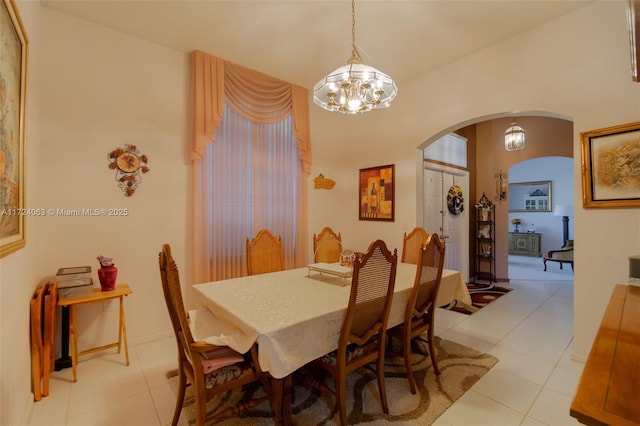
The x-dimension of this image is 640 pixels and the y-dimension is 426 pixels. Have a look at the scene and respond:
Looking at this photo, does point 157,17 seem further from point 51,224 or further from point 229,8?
point 51,224

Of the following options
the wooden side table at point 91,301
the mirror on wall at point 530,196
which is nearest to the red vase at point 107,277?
the wooden side table at point 91,301

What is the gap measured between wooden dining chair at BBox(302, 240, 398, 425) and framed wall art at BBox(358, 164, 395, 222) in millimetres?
2390

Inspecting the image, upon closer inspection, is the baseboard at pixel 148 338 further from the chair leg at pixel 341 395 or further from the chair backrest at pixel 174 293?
the chair leg at pixel 341 395

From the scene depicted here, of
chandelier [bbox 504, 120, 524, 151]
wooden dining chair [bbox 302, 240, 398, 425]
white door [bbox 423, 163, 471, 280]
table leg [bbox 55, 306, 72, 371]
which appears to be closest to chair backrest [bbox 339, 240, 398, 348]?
wooden dining chair [bbox 302, 240, 398, 425]

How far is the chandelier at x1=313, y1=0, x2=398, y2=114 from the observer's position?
2.05m

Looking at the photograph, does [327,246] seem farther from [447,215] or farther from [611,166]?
[447,215]

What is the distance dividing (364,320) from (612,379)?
40.3 inches

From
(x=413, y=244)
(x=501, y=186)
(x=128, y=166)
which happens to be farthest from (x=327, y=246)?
(x=501, y=186)

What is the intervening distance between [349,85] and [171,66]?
2111 millimetres

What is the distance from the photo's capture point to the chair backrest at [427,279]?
1.89 metres

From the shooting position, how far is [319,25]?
8.70ft

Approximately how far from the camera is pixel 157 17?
100 inches

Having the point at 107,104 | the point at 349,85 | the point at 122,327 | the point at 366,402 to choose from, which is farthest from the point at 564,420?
the point at 107,104

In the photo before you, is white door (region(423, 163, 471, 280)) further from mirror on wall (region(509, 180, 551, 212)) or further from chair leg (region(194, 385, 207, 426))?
mirror on wall (region(509, 180, 551, 212))
